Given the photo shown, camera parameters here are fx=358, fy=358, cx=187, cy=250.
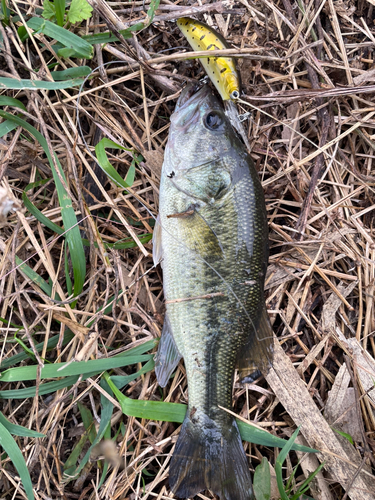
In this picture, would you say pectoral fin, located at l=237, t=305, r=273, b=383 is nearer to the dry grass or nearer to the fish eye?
the dry grass

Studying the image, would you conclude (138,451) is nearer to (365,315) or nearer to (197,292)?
(197,292)

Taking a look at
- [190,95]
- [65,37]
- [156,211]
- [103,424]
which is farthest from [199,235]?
[65,37]

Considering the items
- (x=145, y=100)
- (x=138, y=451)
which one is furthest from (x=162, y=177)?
(x=138, y=451)

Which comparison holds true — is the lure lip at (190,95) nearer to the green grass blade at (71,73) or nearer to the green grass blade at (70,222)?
the green grass blade at (71,73)

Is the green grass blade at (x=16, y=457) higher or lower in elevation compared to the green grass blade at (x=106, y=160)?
lower

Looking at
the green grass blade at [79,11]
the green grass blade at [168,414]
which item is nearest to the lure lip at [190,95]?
the green grass blade at [79,11]

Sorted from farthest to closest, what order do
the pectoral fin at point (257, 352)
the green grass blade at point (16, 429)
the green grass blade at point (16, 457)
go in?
the pectoral fin at point (257, 352) → the green grass blade at point (16, 429) → the green grass blade at point (16, 457)

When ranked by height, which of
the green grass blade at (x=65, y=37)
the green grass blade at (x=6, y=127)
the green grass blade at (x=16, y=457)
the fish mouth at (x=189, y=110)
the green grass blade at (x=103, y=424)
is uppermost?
the green grass blade at (x=65, y=37)

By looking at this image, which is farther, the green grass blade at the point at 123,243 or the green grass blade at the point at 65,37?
the green grass blade at the point at 123,243

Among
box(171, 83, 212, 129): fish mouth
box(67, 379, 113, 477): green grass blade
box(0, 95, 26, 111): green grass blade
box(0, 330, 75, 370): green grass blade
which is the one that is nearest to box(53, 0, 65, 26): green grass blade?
box(0, 95, 26, 111): green grass blade
